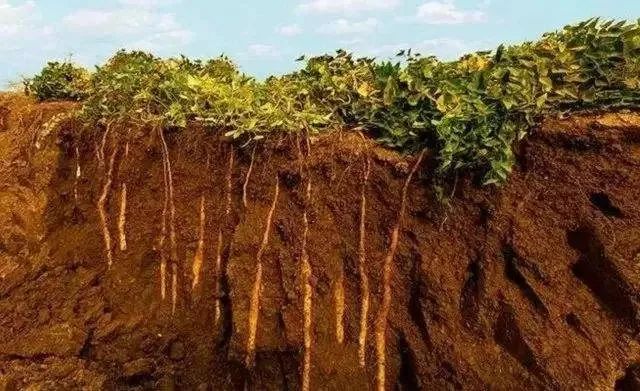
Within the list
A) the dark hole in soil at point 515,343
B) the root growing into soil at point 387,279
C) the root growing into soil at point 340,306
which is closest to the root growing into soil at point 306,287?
the root growing into soil at point 340,306

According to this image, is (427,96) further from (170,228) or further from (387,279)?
(170,228)

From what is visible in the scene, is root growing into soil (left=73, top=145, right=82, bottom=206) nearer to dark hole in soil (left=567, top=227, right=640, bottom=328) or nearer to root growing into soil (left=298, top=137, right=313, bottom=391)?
root growing into soil (left=298, top=137, right=313, bottom=391)

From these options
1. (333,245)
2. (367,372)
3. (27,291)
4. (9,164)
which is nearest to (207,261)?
(333,245)

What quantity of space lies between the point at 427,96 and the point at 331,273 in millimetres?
1459

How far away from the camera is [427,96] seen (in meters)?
4.36

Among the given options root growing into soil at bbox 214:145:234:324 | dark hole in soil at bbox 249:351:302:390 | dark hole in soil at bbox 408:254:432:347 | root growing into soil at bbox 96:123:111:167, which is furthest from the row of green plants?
dark hole in soil at bbox 249:351:302:390

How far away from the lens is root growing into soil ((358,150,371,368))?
4.27 m

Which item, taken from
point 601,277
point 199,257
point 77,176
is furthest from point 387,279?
point 77,176

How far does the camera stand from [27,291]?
5836 mm

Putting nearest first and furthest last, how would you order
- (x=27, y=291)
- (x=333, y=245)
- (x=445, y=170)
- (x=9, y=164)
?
(x=445, y=170)
(x=333, y=245)
(x=27, y=291)
(x=9, y=164)

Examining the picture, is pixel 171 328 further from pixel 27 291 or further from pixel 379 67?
pixel 379 67

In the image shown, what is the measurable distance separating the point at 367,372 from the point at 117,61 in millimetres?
5335

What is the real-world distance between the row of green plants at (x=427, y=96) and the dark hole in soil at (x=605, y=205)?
0.58 m

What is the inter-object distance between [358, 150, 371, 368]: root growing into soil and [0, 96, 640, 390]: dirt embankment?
0.01m
